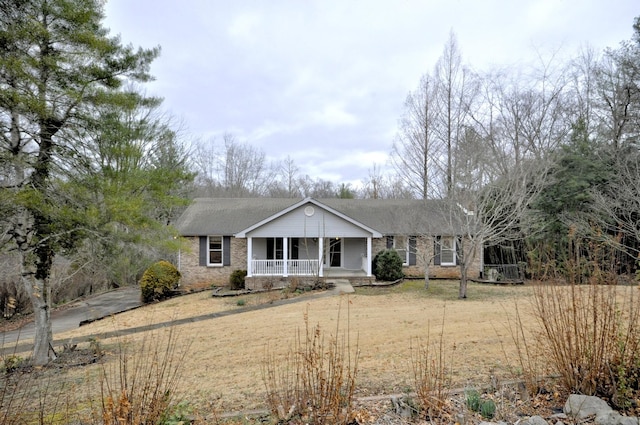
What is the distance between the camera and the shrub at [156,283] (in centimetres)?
1616

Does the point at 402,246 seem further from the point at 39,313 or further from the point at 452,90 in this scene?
the point at 39,313

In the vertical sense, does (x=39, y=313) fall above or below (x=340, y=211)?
below

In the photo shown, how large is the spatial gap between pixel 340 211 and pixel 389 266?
444 cm

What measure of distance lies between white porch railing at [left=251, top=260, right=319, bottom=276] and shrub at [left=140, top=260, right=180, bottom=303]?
403 cm

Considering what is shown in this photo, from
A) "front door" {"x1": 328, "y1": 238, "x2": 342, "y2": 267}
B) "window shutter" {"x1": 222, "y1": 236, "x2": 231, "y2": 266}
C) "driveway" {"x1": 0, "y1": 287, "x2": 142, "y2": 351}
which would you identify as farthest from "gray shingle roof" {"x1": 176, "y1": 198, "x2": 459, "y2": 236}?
"driveway" {"x1": 0, "y1": 287, "x2": 142, "y2": 351}

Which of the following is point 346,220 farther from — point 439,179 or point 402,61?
point 402,61

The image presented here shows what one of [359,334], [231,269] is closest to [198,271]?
[231,269]

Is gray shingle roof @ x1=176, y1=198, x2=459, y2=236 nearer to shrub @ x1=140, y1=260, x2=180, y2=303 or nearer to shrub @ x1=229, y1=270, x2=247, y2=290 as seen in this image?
shrub @ x1=229, y1=270, x2=247, y2=290

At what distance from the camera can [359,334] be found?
25.5ft

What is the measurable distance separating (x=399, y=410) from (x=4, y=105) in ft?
26.2

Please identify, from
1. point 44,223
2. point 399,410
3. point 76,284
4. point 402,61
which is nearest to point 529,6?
point 402,61

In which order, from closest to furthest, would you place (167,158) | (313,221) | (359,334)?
(359,334), (313,221), (167,158)

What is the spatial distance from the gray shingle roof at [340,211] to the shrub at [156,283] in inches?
107

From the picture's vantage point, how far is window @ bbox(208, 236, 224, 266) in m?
19.3
